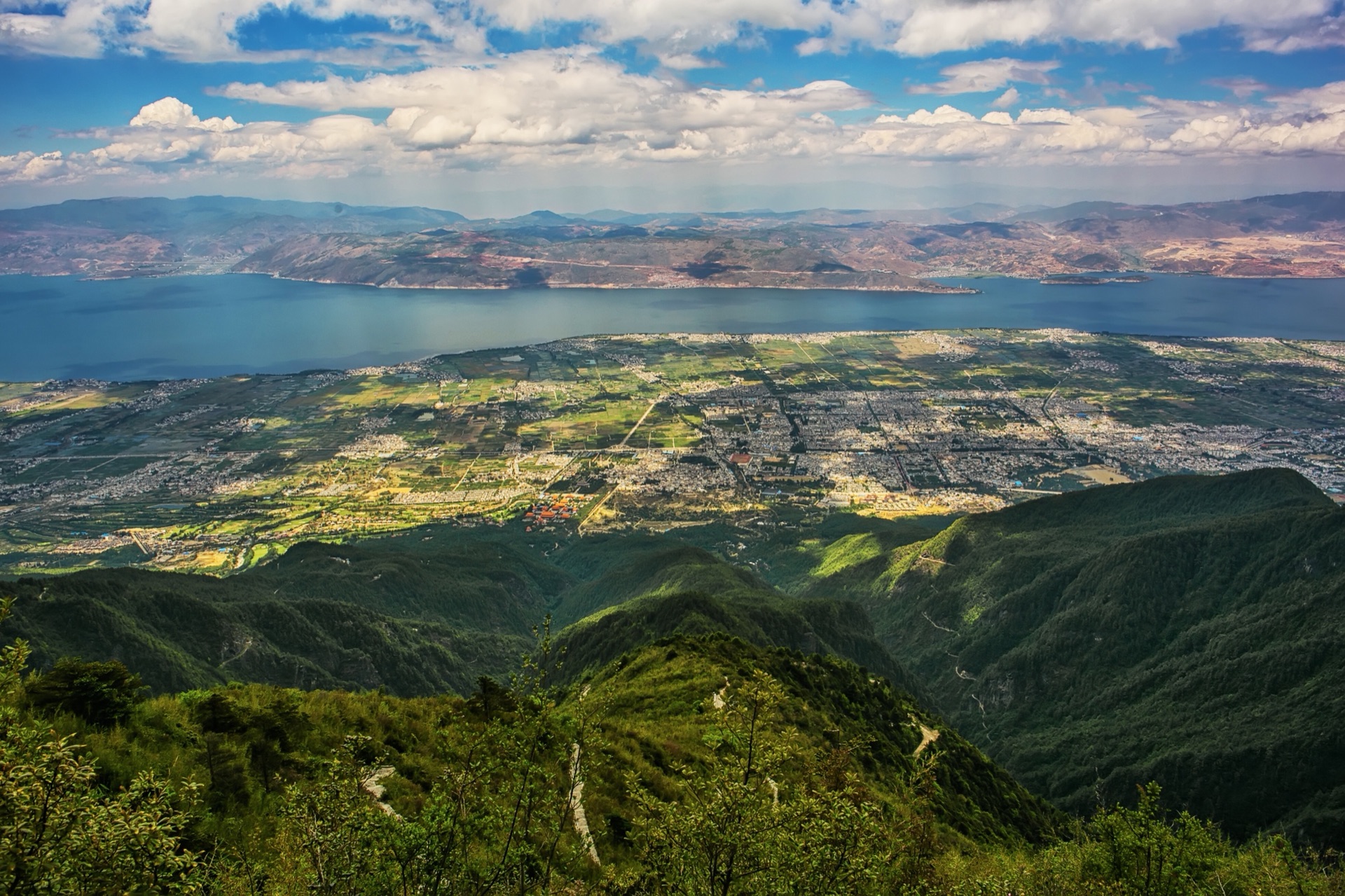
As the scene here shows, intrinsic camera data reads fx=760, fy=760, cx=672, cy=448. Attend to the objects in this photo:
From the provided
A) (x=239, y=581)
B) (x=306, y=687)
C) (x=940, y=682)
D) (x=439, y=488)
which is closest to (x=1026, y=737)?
(x=940, y=682)

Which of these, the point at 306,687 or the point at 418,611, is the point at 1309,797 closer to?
the point at 306,687

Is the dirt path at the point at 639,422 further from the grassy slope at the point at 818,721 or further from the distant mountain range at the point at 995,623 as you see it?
the grassy slope at the point at 818,721

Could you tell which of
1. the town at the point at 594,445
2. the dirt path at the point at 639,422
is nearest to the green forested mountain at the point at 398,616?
the town at the point at 594,445

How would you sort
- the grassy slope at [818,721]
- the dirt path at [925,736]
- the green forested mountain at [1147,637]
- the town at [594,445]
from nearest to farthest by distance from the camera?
1. the grassy slope at [818,721]
2. the green forested mountain at [1147,637]
3. the dirt path at [925,736]
4. the town at [594,445]

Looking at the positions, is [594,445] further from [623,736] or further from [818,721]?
[623,736]

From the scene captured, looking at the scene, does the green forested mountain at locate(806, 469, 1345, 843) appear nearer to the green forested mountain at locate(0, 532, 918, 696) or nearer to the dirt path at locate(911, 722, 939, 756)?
the dirt path at locate(911, 722, 939, 756)
